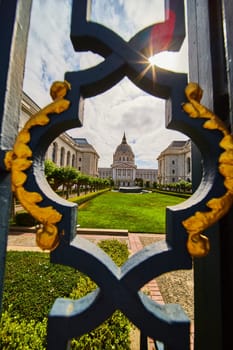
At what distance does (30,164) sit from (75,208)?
149 millimetres

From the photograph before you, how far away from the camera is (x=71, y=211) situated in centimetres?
40

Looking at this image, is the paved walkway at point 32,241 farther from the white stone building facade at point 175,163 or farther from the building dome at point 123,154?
the building dome at point 123,154

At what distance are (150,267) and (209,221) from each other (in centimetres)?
16

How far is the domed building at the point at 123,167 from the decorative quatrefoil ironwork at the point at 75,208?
5812 centimetres

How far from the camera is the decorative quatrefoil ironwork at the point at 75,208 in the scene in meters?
0.38

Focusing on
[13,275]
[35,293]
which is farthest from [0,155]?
[13,275]

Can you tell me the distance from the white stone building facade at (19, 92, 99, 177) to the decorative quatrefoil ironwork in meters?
2.23

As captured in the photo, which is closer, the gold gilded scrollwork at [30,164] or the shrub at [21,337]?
the gold gilded scrollwork at [30,164]

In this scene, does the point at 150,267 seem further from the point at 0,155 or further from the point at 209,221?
the point at 0,155

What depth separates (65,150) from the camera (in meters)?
31.1

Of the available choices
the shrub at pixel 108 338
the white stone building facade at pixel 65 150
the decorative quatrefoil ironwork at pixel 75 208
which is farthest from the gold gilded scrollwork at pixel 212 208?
the white stone building facade at pixel 65 150

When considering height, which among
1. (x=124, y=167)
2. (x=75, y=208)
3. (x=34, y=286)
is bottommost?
(x=34, y=286)

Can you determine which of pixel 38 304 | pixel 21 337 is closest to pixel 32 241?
pixel 38 304

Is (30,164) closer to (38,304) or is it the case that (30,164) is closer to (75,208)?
(75,208)
